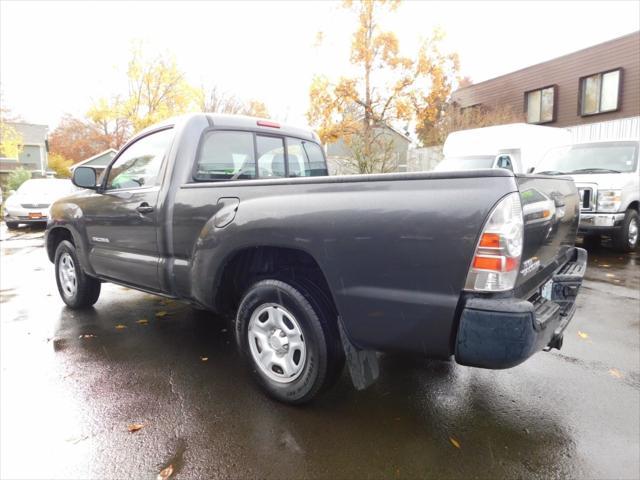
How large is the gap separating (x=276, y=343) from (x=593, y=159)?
8.06 metres

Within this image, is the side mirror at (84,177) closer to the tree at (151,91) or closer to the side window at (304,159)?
the side window at (304,159)

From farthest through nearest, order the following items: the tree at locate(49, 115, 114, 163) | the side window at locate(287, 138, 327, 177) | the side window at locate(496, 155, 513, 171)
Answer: the tree at locate(49, 115, 114, 163), the side window at locate(496, 155, 513, 171), the side window at locate(287, 138, 327, 177)

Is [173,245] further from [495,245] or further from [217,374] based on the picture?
[495,245]

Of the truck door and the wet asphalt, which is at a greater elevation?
the truck door

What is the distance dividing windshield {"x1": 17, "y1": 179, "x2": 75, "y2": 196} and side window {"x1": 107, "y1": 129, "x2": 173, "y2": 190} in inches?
478

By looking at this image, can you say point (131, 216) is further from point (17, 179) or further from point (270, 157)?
point (17, 179)

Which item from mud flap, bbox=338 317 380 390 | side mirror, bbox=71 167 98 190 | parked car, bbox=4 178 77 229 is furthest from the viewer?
parked car, bbox=4 178 77 229

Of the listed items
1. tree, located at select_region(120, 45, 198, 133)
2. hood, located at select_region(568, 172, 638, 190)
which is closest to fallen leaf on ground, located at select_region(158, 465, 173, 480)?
hood, located at select_region(568, 172, 638, 190)

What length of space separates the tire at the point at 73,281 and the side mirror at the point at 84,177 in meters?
0.87

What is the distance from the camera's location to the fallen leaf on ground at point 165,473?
2281 mm

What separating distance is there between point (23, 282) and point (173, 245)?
4754mm

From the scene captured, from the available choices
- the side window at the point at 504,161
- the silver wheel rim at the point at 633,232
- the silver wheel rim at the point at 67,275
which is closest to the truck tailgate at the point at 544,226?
the silver wheel rim at the point at 67,275

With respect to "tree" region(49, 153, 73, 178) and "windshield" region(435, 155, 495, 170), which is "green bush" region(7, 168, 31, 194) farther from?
"tree" region(49, 153, 73, 178)

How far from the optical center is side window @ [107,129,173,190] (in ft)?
12.5
